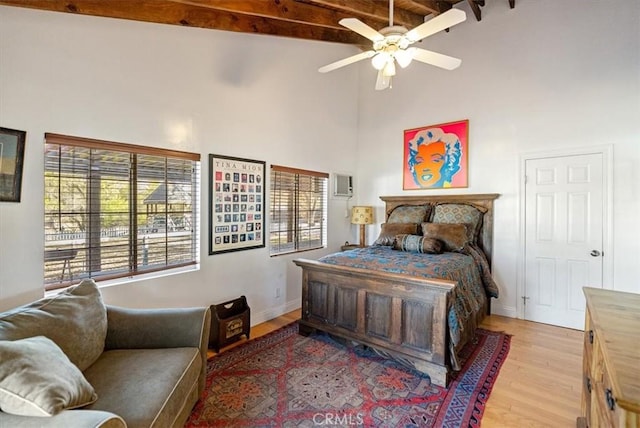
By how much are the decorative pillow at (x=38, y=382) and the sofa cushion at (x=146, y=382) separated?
0.13 meters

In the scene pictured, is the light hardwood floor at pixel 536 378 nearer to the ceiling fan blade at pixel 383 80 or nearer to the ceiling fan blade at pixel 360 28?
the ceiling fan blade at pixel 383 80

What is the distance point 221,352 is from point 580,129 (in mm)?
4256

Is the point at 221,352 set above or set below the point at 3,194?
below

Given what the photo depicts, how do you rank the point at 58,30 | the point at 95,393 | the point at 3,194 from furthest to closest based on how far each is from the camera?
1. the point at 58,30
2. the point at 3,194
3. the point at 95,393

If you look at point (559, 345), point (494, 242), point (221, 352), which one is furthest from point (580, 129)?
point (221, 352)

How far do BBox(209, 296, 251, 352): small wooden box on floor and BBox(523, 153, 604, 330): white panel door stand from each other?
127 inches

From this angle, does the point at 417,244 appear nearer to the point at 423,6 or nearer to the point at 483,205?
the point at 483,205

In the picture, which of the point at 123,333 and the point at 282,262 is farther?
the point at 282,262

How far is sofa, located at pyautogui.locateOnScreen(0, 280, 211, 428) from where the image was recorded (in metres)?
1.04

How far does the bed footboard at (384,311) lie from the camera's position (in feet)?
7.47

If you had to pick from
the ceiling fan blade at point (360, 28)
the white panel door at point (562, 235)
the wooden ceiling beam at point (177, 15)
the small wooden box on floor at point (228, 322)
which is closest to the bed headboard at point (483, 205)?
the white panel door at point (562, 235)

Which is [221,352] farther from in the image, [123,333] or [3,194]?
[3,194]

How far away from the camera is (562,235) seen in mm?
3383

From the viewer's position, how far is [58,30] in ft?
6.63
